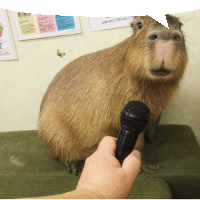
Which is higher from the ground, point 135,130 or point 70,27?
point 70,27

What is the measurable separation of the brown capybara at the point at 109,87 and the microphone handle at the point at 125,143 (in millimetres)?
307

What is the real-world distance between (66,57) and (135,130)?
103 cm

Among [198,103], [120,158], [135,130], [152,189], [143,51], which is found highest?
[143,51]

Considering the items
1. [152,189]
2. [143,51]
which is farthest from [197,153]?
[143,51]

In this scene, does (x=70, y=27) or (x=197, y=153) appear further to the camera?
(x=70, y=27)

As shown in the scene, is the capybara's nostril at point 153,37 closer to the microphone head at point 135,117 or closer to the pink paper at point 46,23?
the microphone head at point 135,117

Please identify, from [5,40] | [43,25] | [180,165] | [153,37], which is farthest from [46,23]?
[180,165]

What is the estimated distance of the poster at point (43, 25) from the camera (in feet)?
3.84

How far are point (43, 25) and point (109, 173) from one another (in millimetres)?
1045

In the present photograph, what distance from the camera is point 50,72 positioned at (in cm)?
149

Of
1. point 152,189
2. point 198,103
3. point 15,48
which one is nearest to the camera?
point 152,189

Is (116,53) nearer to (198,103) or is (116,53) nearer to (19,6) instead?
(19,6)

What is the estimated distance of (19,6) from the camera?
0.38 m

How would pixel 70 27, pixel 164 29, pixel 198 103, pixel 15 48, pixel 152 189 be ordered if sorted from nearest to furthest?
1. pixel 164 29
2. pixel 152 189
3. pixel 70 27
4. pixel 15 48
5. pixel 198 103
